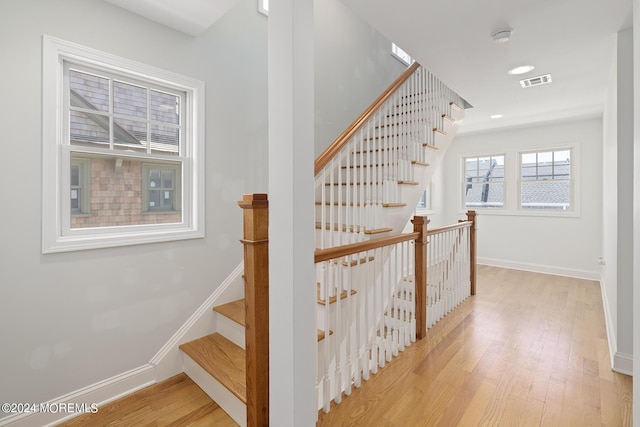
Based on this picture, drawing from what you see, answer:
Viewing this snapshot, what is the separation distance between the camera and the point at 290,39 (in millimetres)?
1256

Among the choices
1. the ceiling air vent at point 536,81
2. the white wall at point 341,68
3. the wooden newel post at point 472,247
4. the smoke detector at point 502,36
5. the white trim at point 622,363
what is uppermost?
the white wall at point 341,68

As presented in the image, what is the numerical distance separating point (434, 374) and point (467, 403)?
312mm

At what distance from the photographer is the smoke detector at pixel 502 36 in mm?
2195

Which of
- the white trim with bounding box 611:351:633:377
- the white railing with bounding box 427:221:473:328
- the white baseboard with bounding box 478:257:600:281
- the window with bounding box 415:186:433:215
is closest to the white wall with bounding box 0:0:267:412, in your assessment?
the white railing with bounding box 427:221:473:328

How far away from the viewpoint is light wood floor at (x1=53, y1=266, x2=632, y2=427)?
174 centimetres

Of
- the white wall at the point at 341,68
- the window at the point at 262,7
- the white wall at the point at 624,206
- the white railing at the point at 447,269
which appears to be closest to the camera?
the white wall at the point at 624,206

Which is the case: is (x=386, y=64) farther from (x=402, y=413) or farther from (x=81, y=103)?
(x=402, y=413)

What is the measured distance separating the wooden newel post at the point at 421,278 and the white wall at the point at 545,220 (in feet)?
12.2

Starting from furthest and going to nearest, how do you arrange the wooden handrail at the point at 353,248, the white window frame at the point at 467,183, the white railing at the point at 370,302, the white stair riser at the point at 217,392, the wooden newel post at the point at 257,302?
the white window frame at the point at 467,183
the white railing at the point at 370,302
the white stair riser at the point at 217,392
the wooden handrail at the point at 353,248
the wooden newel post at the point at 257,302

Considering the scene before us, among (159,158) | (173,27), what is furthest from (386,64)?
(159,158)

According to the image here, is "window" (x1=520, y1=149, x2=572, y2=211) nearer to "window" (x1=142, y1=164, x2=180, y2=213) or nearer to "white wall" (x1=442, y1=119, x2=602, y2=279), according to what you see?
"white wall" (x1=442, y1=119, x2=602, y2=279)

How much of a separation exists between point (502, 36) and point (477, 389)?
2.46 meters

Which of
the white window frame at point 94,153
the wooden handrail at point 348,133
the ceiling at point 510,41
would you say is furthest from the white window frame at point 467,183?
the white window frame at point 94,153

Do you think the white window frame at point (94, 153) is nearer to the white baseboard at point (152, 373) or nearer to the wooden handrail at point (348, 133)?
the white baseboard at point (152, 373)
